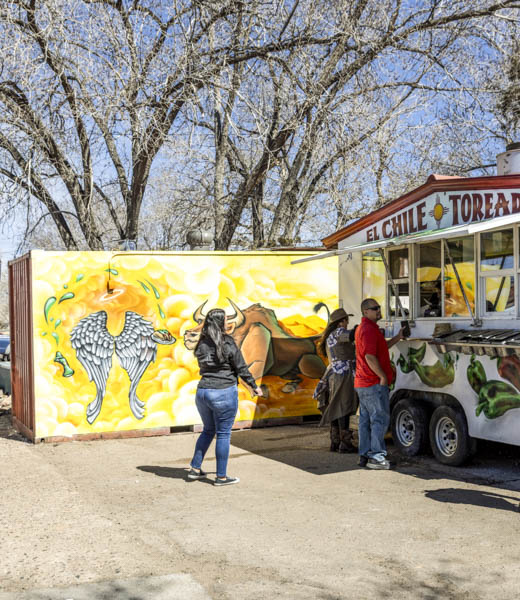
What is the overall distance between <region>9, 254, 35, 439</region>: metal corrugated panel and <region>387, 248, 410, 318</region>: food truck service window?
4.69m

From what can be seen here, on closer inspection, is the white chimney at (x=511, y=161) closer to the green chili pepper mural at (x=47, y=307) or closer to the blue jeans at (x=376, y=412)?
the blue jeans at (x=376, y=412)

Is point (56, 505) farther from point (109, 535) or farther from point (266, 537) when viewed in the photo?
point (266, 537)

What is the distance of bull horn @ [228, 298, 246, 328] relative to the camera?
434 inches

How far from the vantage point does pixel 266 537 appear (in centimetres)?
583

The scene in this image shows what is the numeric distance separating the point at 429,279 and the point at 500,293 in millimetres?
1154

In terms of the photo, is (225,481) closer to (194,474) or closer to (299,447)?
(194,474)

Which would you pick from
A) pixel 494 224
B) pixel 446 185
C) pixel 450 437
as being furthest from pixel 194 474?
pixel 446 185

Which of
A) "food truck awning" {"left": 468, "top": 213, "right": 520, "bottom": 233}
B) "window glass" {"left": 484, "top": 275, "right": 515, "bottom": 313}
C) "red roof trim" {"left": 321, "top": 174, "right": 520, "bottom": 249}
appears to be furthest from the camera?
"red roof trim" {"left": 321, "top": 174, "right": 520, "bottom": 249}

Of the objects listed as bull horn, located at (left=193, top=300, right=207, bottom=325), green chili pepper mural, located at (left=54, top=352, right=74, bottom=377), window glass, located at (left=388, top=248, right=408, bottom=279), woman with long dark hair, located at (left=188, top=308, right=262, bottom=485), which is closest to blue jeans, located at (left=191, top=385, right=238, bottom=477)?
woman with long dark hair, located at (left=188, top=308, right=262, bottom=485)

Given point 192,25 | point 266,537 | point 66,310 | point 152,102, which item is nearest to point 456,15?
point 192,25

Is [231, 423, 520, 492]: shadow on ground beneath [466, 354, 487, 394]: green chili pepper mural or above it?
beneath

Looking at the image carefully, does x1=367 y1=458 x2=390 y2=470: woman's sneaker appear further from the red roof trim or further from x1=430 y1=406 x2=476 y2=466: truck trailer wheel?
the red roof trim

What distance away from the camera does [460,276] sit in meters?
8.34

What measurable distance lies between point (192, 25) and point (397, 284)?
256 inches
